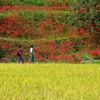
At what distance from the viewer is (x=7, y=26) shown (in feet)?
149

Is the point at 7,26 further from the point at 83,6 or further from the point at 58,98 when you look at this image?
the point at 58,98

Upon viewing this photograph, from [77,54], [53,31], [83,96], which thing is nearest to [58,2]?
[53,31]

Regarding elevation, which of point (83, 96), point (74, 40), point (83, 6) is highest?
point (83, 96)

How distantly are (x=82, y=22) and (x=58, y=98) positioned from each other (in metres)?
33.3

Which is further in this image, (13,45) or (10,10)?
(10,10)

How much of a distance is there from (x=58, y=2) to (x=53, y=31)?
11.5 m

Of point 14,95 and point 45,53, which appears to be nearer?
point 14,95

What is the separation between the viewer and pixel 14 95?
1127cm

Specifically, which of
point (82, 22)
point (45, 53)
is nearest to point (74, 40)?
point (82, 22)

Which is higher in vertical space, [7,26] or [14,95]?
[14,95]

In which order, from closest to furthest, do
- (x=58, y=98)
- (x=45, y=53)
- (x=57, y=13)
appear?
(x=58, y=98) → (x=45, y=53) → (x=57, y=13)

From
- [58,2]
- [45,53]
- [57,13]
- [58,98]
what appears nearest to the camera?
[58,98]

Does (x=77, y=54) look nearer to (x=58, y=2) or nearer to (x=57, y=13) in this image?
(x=57, y=13)

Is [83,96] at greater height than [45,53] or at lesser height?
greater
